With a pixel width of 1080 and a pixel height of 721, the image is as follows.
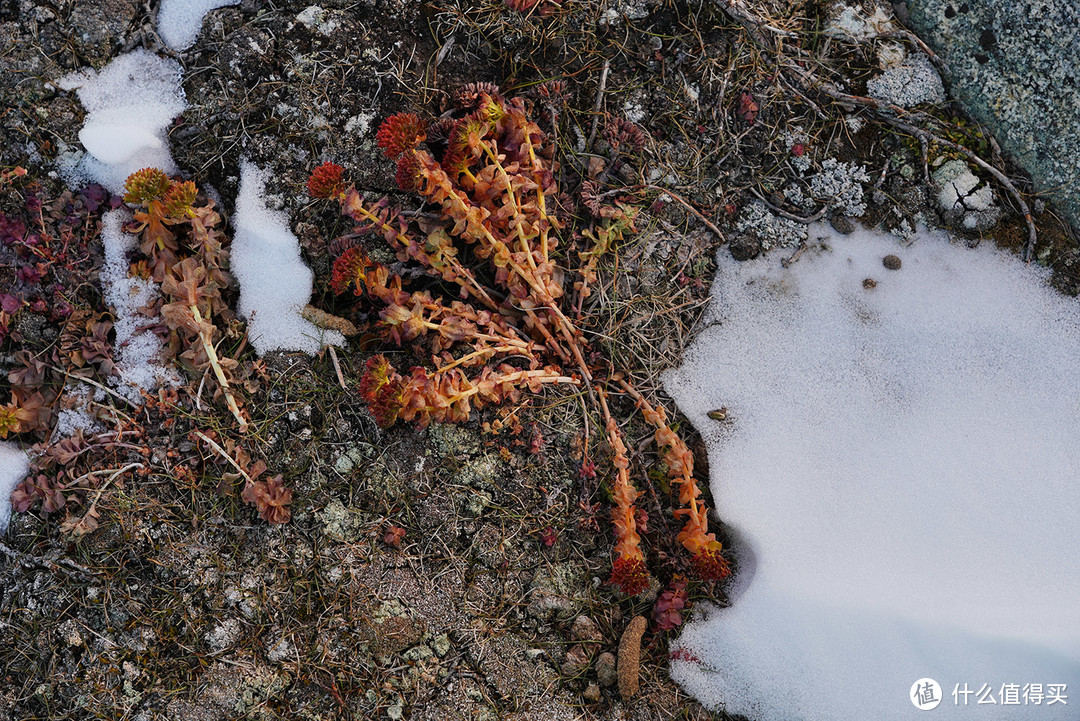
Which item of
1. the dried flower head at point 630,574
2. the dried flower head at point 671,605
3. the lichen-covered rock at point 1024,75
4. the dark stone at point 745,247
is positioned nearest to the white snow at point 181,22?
the dark stone at point 745,247

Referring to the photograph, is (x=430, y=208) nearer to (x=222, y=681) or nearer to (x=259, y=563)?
(x=259, y=563)

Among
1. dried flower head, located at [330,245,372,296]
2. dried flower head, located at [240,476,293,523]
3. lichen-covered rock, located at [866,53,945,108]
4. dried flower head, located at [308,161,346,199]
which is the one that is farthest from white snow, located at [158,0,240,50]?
lichen-covered rock, located at [866,53,945,108]

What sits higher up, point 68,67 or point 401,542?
point 68,67

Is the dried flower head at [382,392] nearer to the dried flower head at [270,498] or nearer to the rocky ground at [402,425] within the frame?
the rocky ground at [402,425]

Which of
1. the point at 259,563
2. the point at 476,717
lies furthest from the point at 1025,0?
the point at 259,563

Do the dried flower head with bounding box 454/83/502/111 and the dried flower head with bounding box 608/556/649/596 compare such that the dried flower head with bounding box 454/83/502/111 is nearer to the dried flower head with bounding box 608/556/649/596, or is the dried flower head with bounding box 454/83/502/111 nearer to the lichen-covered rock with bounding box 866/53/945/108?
the lichen-covered rock with bounding box 866/53/945/108

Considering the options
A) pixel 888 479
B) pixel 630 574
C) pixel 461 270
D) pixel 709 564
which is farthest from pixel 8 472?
pixel 888 479
